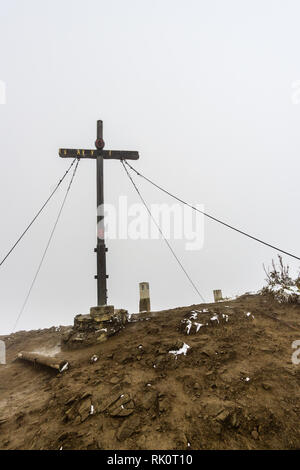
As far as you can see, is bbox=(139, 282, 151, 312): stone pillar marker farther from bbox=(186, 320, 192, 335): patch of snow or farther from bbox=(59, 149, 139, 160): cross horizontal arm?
bbox=(59, 149, 139, 160): cross horizontal arm

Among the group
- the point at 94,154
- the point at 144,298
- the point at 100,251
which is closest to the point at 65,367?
the point at 100,251

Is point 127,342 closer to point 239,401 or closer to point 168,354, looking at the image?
point 168,354

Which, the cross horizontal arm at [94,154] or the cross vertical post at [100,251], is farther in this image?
the cross horizontal arm at [94,154]

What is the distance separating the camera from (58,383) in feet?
12.9

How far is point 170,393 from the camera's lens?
3.15 meters

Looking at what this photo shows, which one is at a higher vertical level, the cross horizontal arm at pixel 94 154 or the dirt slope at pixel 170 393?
the cross horizontal arm at pixel 94 154

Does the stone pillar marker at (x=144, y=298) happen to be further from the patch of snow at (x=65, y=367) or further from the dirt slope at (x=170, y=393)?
the patch of snow at (x=65, y=367)

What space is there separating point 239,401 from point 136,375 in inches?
70.1

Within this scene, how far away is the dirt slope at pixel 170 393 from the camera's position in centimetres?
247

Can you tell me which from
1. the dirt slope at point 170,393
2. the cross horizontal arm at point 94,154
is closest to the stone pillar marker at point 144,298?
the dirt slope at point 170,393

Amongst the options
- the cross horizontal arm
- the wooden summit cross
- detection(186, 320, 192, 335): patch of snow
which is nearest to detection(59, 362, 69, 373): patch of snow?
the wooden summit cross

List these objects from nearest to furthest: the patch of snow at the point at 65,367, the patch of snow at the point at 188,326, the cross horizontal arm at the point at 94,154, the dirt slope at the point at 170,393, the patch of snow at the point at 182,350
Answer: the dirt slope at the point at 170,393 → the patch of snow at the point at 182,350 → the patch of snow at the point at 65,367 → the patch of snow at the point at 188,326 → the cross horizontal arm at the point at 94,154

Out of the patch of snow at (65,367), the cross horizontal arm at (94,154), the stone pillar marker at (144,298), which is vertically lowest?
the patch of snow at (65,367)

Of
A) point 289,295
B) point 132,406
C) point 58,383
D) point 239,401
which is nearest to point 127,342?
point 58,383
